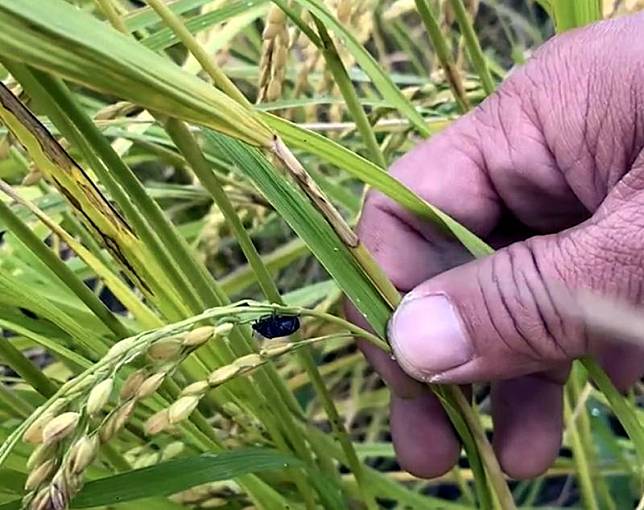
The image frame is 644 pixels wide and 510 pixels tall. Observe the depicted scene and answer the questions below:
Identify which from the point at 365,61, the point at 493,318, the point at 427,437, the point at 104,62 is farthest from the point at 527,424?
the point at 104,62

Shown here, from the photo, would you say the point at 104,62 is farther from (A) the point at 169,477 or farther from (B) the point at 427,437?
(B) the point at 427,437

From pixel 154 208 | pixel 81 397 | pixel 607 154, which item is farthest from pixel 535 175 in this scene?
pixel 81 397

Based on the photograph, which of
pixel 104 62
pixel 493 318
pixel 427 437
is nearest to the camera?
pixel 104 62

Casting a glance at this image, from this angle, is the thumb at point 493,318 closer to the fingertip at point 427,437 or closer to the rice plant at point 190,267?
the rice plant at point 190,267

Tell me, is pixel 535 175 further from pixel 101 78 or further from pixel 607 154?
pixel 101 78

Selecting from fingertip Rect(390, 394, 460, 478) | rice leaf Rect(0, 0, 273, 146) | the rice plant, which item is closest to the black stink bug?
the rice plant

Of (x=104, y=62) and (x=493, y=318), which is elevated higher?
(x=104, y=62)
